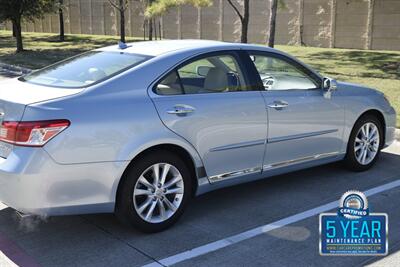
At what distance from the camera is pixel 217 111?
4531 millimetres

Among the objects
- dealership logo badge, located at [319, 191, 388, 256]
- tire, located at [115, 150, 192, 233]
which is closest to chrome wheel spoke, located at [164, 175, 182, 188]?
tire, located at [115, 150, 192, 233]

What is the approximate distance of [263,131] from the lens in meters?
4.85

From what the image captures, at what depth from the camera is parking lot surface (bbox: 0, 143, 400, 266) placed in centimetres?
385

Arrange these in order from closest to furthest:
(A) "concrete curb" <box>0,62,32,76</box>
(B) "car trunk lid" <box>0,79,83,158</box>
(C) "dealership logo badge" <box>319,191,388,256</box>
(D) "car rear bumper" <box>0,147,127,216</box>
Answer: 1. (D) "car rear bumper" <box>0,147,127,216</box>
2. (B) "car trunk lid" <box>0,79,83,158</box>
3. (C) "dealership logo badge" <box>319,191,388,256</box>
4. (A) "concrete curb" <box>0,62,32,76</box>

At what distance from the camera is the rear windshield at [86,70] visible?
431 centimetres

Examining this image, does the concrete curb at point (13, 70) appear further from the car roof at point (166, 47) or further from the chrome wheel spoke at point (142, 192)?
the chrome wheel spoke at point (142, 192)

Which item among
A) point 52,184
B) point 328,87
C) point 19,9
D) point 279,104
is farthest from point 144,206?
point 19,9

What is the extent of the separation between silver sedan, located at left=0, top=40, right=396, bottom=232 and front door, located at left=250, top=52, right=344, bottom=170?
0.01 m

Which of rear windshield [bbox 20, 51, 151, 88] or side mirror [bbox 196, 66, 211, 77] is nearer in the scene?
rear windshield [bbox 20, 51, 151, 88]

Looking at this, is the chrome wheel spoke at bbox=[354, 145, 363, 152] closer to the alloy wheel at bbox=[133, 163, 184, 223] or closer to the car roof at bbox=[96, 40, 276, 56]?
Result: the car roof at bbox=[96, 40, 276, 56]

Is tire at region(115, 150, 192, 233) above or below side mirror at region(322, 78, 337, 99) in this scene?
below

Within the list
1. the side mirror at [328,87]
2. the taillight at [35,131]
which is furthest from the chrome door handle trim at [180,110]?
the side mirror at [328,87]

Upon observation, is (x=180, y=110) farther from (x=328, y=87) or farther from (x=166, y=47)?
(x=328, y=87)

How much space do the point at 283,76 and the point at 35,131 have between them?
112 inches
